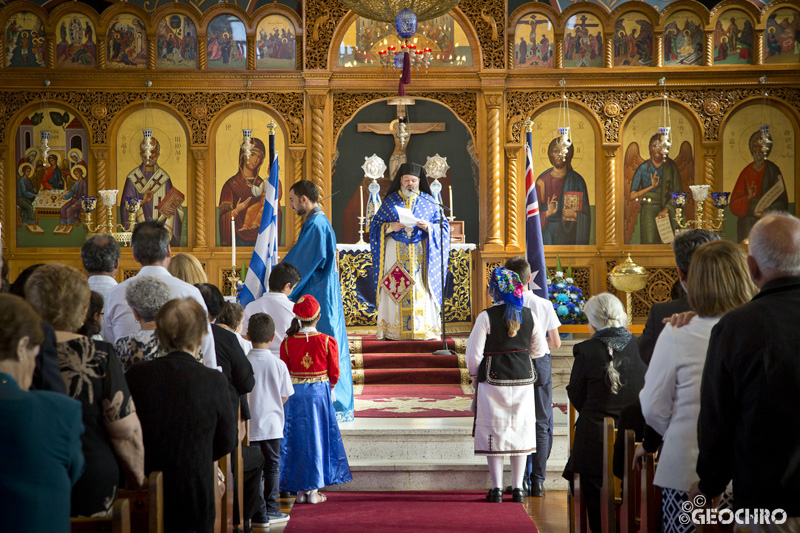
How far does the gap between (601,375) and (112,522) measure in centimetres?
303

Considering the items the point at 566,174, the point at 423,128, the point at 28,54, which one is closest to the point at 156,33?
the point at 28,54

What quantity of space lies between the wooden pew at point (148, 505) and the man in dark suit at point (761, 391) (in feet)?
6.25

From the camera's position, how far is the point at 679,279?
3980 mm

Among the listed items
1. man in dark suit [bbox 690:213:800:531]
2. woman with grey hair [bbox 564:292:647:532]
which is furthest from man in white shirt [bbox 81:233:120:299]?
man in dark suit [bbox 690:213:800:531]

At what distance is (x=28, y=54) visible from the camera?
1212 centimetres

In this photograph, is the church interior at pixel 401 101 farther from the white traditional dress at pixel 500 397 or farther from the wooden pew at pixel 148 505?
the wooden pew at pixel 148 505

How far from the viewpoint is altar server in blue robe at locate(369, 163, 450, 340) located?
421 inches

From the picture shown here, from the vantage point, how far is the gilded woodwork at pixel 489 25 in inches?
481

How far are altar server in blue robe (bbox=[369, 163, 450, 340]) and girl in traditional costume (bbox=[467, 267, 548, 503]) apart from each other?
171 inches

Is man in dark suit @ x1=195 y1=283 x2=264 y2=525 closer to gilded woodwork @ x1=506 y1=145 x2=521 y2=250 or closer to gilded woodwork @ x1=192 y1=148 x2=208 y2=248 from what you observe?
gilded woodwork @ x1=192 y1=148 x2=208 y2=248

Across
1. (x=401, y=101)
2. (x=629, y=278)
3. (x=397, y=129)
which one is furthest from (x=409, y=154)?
(x=629, y=278)

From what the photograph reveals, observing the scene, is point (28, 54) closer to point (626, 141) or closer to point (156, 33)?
point (156, 33)

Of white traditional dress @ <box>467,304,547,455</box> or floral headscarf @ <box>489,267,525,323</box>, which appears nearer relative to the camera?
floral headscarf @ <box>489,267,525,323</box>

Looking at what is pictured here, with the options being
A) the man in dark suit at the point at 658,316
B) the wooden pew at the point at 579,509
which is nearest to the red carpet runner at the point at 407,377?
the wooden pew at the point at 579,509
